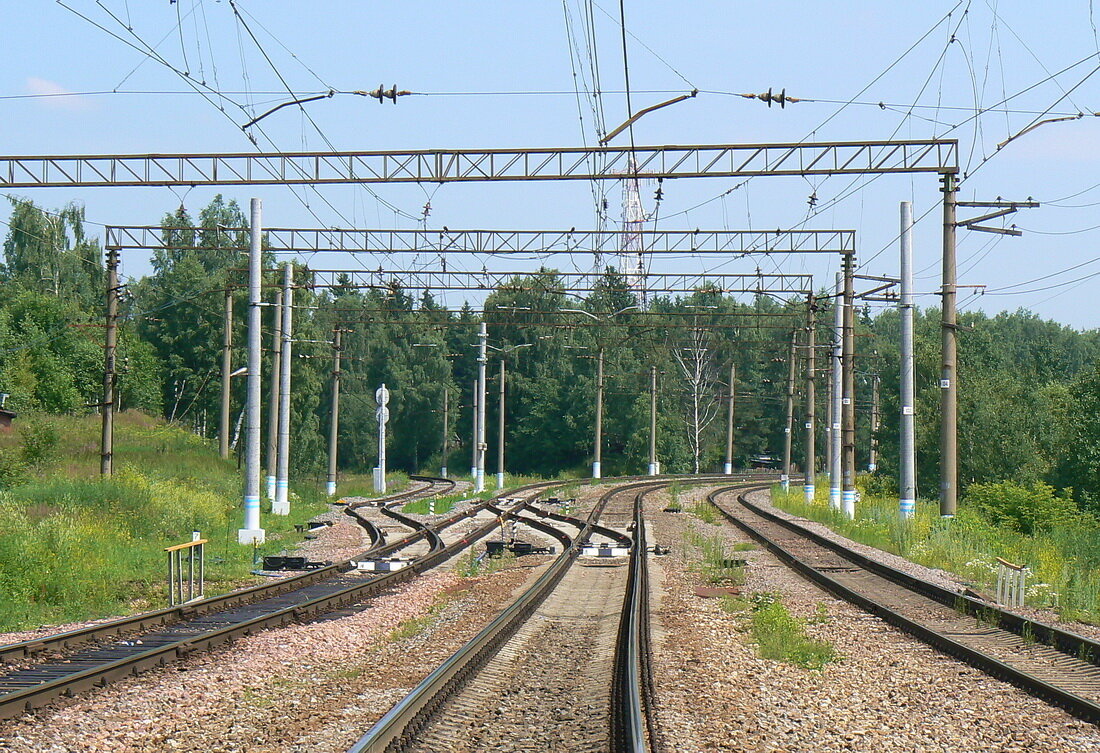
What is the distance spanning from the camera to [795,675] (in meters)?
11.0

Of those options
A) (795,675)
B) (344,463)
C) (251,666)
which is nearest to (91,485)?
(251,666)

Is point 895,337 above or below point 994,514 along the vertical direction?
above

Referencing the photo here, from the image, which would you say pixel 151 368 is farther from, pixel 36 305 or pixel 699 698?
pixel 699 698

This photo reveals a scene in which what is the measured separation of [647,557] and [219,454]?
29117 millimetres

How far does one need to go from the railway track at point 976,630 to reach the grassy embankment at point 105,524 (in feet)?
33.4

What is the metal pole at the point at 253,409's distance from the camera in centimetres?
2616

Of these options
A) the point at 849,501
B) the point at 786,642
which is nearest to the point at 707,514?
the point at 849,501

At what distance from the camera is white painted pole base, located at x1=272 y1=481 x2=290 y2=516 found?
3516cm

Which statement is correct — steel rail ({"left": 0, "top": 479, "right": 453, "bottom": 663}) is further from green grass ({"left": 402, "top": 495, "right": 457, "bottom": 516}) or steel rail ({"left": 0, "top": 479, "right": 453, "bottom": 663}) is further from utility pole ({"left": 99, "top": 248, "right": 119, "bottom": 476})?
green grass ({"left": 402, "top": 495, "right": 457, "bottom": 516})

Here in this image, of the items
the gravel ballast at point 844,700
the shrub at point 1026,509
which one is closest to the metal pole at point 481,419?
the shrub at point 1026,509

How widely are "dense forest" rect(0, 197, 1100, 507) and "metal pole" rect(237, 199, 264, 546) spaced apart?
26400mm

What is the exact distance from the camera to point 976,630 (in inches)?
542

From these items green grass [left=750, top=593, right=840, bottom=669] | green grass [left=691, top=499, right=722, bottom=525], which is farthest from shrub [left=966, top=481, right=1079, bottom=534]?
green grass [left=750, top=593, right=840, bottom=669]

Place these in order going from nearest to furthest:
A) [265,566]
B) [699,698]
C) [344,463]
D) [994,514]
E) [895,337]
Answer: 1. [699,698]
2. [265,566]
3. [994,514]
4. [344,463]
5. [895,337]
